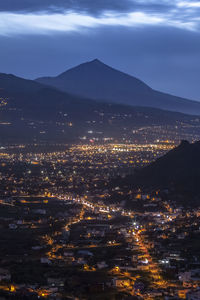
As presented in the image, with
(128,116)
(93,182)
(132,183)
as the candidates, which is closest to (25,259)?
(132,183)

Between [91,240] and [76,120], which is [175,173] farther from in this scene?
[76,120]

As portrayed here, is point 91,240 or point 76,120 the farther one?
point 76,120

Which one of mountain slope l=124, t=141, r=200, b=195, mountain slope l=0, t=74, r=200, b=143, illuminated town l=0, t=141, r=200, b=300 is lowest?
illuminated town l=0, t=141, r=200, b=300

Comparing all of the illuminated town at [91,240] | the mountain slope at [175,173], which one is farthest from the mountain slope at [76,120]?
the mountain slope at [175,173]

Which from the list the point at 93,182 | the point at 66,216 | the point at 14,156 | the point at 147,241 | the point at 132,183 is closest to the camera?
the point at 147,241

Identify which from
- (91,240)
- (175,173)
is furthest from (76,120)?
(91,240)

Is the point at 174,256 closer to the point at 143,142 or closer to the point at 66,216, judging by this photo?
the point at 66,216

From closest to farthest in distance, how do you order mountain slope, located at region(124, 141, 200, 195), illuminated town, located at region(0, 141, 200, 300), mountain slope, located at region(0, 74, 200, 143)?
illuminated town, located at region(0, 141, 200, 300), mountain slope, located at region(124, 141, 200, 195), mountain slope, located at region(0, 74, 200, 143)

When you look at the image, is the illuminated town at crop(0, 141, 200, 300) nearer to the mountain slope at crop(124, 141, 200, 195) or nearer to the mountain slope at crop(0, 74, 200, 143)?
→ the mountain slope at crop(124, 141, 200, 195)

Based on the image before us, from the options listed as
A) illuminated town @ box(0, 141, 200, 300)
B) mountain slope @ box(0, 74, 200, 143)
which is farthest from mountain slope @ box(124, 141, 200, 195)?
mountain slope @ box(0, 74, 200, 143)

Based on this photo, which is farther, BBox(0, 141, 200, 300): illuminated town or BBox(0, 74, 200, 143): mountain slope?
BBox(0, 74, 200, 143): mountain slope

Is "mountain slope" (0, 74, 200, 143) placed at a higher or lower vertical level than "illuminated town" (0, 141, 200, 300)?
higher
